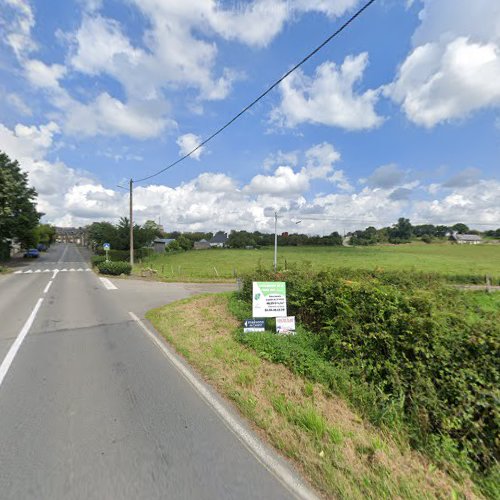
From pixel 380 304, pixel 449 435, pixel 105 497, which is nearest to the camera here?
pixel 105 497

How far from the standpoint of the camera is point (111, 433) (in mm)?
3400

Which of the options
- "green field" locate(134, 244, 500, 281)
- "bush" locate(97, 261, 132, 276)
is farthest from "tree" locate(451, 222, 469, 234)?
"bush" locate(97, 261, 132, 276)

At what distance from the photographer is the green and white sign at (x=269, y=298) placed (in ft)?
22.8

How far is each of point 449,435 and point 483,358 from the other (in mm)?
958

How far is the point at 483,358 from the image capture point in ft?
11.4

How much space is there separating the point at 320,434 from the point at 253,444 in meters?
0.75

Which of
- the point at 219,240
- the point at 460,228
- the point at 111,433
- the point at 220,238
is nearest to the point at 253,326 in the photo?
the point at 111,433

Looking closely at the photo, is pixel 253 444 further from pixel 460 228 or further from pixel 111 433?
pixel 460 228

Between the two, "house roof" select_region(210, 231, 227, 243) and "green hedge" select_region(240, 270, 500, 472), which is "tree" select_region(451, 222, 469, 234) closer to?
"house roof" select_region(210, 231, 227, 243)

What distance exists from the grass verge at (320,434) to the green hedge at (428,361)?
0.46 m

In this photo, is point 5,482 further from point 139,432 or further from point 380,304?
point 380,304

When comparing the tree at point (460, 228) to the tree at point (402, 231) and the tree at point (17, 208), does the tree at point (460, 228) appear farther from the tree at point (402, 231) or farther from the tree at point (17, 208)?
the tree at point (17, 208)

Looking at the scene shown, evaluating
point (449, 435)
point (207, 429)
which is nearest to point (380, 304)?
point (449, 435)

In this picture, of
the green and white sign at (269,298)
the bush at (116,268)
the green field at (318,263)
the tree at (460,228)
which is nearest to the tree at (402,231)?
the tree at (460,228)
